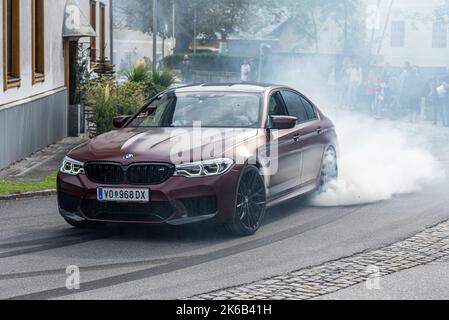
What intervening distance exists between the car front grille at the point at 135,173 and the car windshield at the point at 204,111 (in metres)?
1.27

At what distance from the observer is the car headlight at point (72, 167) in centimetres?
980

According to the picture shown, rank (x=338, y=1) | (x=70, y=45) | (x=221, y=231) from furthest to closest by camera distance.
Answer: (x=338, y=1) → (x=70, y=45) → (x=221, y=231)

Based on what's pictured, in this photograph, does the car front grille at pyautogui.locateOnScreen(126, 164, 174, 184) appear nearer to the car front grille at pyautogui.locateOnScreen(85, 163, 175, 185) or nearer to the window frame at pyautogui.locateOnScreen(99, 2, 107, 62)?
the car front grille at pyautogui.locateOnScreen(85, 163, 175, 185)

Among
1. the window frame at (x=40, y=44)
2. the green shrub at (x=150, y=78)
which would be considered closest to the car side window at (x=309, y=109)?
the window frame at (x=40, y=44)

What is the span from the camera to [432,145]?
2139cm

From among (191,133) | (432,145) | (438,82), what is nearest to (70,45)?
(432,145)

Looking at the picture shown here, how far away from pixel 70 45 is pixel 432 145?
7.97 metres

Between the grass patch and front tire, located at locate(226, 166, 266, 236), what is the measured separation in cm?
390

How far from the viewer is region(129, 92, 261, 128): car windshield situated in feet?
35.1

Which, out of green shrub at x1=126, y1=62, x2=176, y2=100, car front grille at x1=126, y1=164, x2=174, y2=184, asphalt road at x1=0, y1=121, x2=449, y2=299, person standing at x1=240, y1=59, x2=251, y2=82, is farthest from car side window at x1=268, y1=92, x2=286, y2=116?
person standing at x1=240, y1=59, x2=251, y2=82

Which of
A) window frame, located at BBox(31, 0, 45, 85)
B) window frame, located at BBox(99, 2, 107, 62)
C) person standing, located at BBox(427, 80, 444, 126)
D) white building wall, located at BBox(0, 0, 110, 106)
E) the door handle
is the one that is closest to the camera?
the door handle
